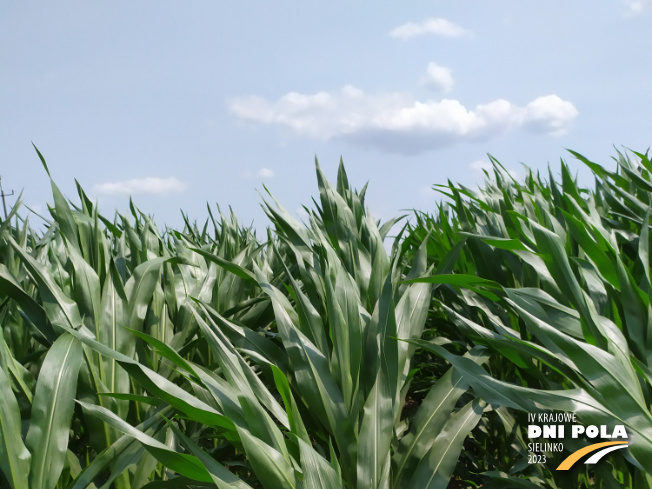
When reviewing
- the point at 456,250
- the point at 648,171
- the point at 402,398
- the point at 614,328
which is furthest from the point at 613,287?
the point at 648,171

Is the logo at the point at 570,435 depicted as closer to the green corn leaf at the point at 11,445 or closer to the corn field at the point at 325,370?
the corn field at the point at 325,370

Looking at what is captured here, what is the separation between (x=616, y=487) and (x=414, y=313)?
0.51 meters

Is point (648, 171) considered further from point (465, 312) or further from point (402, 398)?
point (402, 398)

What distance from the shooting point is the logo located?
1.01 meters

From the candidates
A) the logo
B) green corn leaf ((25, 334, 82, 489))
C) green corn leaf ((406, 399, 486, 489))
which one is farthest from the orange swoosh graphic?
green corn leaf ((25, 334, 82, 489))

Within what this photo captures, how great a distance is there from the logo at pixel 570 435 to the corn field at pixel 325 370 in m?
0.03

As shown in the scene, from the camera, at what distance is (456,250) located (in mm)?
1438

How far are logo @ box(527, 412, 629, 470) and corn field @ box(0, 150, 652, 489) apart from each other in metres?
0.03

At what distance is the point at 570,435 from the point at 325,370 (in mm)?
531

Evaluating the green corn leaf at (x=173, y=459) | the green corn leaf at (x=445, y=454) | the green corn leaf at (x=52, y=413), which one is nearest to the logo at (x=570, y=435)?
the green corn leaf at (x=445, y=454)

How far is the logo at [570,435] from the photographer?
1008 millimetres

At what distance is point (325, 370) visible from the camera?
3.55ft

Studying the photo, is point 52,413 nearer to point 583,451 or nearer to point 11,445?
point 11,445

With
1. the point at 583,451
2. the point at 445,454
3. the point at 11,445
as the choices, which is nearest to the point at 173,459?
the point at 11,445
